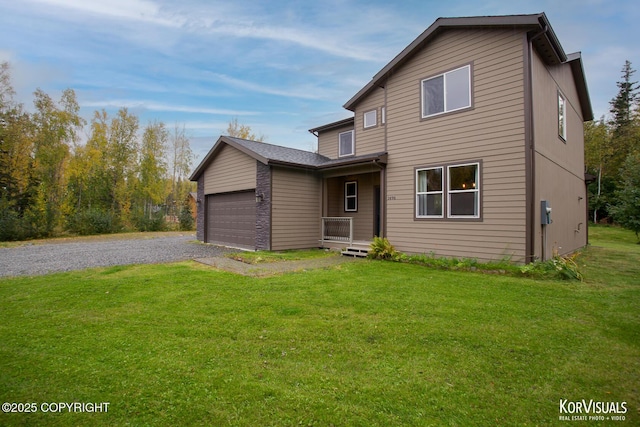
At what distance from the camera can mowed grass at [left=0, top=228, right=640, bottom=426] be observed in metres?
2.31

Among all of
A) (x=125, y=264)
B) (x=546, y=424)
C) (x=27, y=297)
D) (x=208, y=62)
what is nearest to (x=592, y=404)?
(x=546, y=424)

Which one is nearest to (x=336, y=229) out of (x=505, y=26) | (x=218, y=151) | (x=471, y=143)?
(x=471, y=143)

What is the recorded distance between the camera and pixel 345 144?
46.8 feet

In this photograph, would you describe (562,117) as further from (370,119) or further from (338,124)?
(338,124)

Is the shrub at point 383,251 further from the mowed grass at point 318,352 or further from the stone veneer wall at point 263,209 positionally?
the stone veneer wall at point 263,209

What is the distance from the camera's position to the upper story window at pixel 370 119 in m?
→ 11.7

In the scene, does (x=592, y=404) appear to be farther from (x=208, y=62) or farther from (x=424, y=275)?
(x=208, y=62)

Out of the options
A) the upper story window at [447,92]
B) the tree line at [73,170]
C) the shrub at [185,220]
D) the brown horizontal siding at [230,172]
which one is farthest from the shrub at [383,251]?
the shrub at [185,220]

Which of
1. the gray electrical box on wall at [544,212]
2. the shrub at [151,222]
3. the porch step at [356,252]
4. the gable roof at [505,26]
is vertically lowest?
the porch step at [356,252]

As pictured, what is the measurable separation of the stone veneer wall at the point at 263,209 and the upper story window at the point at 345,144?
433 centimetres

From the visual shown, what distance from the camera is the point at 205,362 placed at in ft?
9.84

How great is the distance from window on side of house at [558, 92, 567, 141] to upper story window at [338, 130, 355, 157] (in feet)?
24.5

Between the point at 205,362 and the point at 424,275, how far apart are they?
5.31 m

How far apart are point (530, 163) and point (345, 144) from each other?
828 cm
